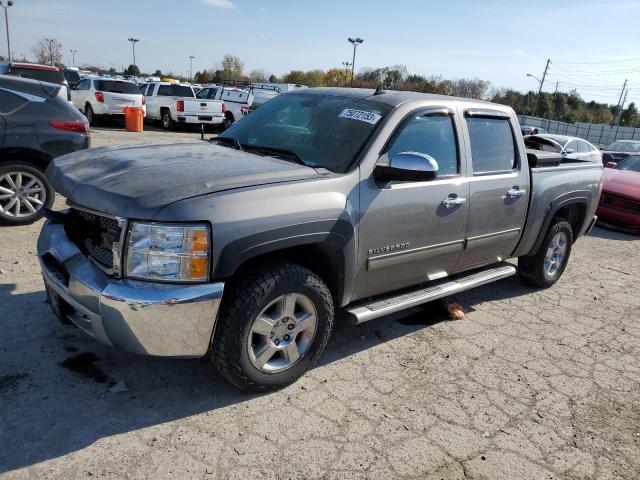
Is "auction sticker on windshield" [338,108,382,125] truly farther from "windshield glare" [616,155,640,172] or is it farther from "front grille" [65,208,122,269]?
"windshield glare" [616,155,640,172]

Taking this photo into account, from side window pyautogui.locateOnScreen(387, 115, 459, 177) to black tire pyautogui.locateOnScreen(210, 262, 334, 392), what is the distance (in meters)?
1.12

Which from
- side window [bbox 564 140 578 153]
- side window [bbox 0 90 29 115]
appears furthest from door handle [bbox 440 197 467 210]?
side window [bbox 564 140 578 153]

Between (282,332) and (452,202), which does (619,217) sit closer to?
(452,202)

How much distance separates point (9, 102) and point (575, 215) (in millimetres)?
6588

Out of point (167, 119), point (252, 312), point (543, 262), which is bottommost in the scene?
point (167, 119)

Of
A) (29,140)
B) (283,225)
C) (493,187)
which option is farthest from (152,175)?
(29,140)

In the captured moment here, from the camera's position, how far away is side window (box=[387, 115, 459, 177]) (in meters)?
3.57

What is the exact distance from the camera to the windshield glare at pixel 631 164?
10.7 meters

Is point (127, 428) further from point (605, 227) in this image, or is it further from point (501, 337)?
point (605, 227)

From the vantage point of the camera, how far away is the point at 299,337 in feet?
10.6

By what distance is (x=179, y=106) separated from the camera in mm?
18875

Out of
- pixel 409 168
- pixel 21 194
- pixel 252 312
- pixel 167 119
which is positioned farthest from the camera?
pixel 167 119

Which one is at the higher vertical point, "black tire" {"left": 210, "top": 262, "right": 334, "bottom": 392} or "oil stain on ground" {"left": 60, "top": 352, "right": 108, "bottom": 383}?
"black tire" {"left": 210, "top": 262, "right": 334, "bottom": 392}

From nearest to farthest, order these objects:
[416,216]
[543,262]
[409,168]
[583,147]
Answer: [409,168] < [416,216] < [543,262] < [583,147]
